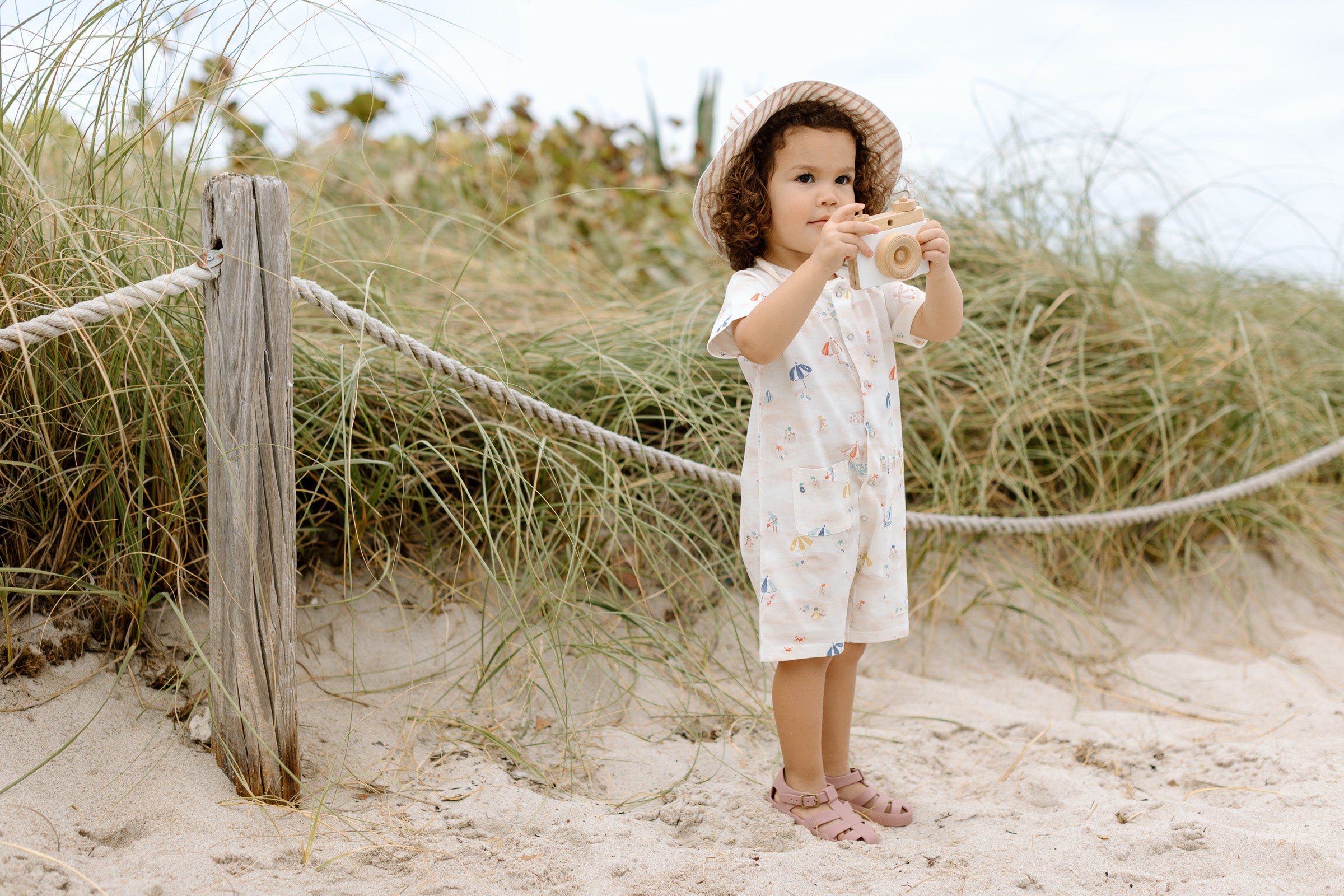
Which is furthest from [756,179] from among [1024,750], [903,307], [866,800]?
[1024,750]

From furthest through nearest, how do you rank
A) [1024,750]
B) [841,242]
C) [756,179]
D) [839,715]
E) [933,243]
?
1. [1024,750]
2. [839,715]
3. [756,179]
4. [933,243]
5. [841,242]

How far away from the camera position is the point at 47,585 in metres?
2.15

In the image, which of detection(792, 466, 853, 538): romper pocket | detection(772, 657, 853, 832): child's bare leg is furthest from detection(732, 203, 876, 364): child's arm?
detection(772, 657, 853, 832): child's bare leg

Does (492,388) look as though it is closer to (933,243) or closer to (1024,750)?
(933,243)

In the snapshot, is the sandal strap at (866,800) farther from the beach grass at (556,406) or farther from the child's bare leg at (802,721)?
the beach grass at (556,406)

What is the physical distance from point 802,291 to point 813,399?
241 mm

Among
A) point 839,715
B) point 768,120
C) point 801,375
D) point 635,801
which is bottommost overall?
point 635,801

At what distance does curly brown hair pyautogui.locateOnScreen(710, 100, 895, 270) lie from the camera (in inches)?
74.0

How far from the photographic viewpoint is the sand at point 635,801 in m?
1.76

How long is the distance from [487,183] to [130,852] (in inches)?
190

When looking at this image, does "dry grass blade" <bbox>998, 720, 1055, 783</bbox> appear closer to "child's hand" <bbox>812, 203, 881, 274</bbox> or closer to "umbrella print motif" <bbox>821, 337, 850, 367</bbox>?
"umbrella print motif" <bbox>821, 337, 850, 367</bbox>

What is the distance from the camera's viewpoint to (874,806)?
210 cm

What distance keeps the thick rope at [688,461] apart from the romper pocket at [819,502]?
239 mm

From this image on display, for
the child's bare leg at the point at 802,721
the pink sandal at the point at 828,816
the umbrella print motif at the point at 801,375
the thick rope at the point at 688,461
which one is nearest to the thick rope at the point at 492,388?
the thick rope at the point at 688,461
